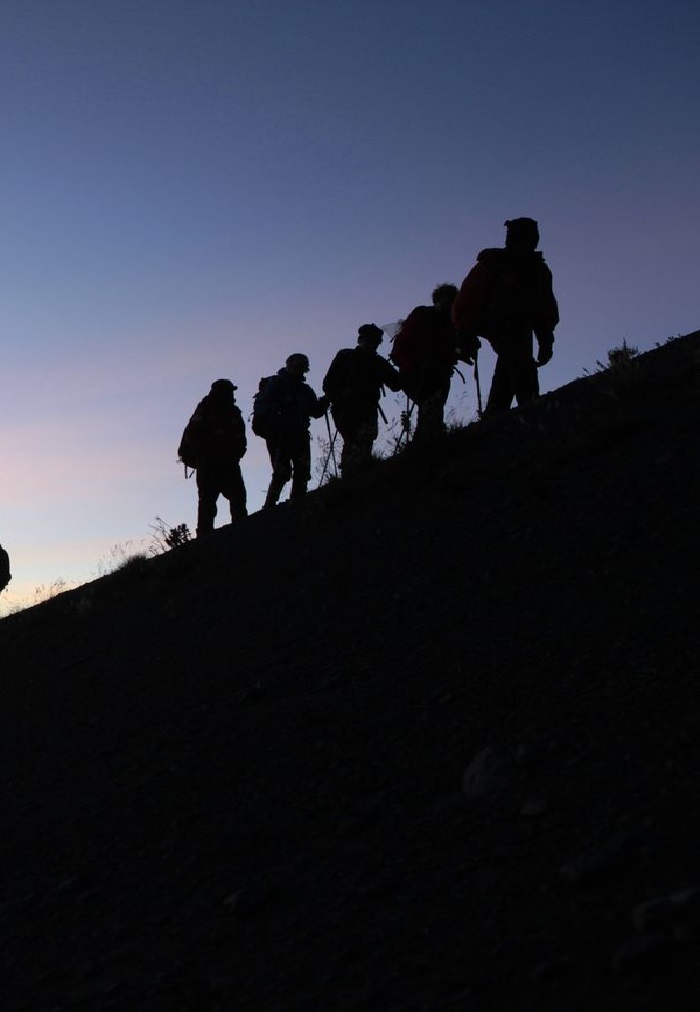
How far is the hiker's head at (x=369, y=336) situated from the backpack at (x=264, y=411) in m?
1.25

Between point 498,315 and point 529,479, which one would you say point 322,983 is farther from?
point 498,315

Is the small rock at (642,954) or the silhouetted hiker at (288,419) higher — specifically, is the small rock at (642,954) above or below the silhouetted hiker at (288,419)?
below

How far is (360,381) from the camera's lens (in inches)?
461

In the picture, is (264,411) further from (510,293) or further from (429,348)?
(510,293)

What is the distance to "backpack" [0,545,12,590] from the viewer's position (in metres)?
15.4

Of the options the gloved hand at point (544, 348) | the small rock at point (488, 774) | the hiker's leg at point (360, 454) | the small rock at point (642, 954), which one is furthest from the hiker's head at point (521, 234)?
the small rock at point (642, 954)

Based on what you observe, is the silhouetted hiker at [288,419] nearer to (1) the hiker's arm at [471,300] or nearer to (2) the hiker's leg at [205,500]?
(2) the hiker's leg at [205,500]

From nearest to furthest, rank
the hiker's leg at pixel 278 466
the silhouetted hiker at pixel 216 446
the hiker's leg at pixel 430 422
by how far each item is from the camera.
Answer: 1. the hiker's leg at pixel 430 422
2. the hiker's leg at pixel 278 466
3. the silhouetted hiker at pixel 216 446

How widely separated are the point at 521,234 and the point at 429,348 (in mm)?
1858

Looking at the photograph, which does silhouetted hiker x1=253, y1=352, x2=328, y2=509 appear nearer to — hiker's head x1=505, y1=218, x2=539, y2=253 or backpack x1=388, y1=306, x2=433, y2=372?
backpack x1=388, y1=306, x2=433, y2=372

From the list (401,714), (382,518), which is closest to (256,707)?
(401,714)

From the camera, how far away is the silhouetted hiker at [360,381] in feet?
38.5

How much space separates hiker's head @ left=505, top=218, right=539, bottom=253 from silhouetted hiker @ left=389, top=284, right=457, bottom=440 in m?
1.69

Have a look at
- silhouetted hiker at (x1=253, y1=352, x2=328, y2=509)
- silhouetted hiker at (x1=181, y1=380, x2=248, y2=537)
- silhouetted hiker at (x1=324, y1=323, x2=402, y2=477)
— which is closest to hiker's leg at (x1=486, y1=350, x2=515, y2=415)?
silhouetted hiker at (x1=324, y1=323, x2=402, y2=477)
